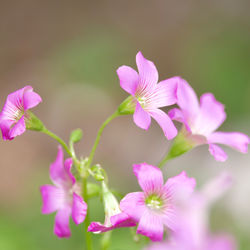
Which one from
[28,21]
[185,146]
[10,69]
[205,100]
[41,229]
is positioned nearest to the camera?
[185,146]

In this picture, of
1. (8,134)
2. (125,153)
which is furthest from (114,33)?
(8,134)

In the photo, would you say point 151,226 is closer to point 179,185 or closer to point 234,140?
point 179,185

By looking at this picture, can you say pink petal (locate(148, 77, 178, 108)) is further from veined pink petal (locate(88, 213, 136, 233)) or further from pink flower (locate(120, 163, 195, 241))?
veined pink petal (locate(88, 213, 136, 233))

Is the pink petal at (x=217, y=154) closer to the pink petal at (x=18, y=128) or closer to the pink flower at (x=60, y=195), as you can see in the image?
the pink flower at (x=60, y=195)

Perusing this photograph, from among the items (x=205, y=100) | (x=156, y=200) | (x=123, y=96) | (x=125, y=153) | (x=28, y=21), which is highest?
(x=28, y=21)

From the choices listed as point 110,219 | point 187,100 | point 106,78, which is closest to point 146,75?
point 187,100

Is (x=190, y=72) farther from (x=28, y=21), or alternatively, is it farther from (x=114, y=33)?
(x=28, y=21)

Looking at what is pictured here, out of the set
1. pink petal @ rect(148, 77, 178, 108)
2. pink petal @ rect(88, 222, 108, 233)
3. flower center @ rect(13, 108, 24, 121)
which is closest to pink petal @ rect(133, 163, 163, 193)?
pink petal @ rect(88, 222, 108, 233)
